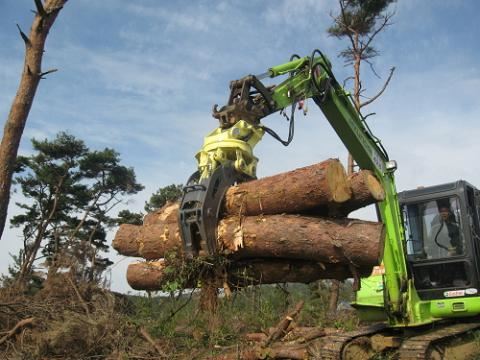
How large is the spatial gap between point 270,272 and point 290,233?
59 cm

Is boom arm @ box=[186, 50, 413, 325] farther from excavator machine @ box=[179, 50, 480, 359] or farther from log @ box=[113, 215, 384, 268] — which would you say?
log @ box=[113, 215, 384, 268]

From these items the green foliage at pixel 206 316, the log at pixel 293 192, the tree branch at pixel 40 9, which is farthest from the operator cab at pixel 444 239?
the tree branch at pixel 40 9

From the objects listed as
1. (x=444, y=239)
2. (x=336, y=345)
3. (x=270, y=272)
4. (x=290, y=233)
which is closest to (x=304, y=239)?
(x=290, y=233)

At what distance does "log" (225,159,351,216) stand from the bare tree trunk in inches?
158

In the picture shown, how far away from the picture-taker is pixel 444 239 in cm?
702

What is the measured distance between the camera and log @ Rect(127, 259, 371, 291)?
546 cm

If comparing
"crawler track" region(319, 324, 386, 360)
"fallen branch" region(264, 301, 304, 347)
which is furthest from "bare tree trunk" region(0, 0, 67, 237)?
"crawler track" region(319, 324, 386, 360)

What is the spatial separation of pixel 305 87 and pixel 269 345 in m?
3.27

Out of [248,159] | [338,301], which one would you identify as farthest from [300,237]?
[338,301]

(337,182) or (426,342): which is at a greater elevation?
(337,182)

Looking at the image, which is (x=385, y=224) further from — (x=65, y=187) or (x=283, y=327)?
(x=65, y=187)

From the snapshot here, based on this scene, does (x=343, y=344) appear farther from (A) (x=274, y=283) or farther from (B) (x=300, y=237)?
(B) (x=300, y=237)

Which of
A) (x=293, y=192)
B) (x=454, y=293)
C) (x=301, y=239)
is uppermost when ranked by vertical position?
(x=293, y=192)

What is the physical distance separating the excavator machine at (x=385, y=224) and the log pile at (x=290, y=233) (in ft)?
1.05
